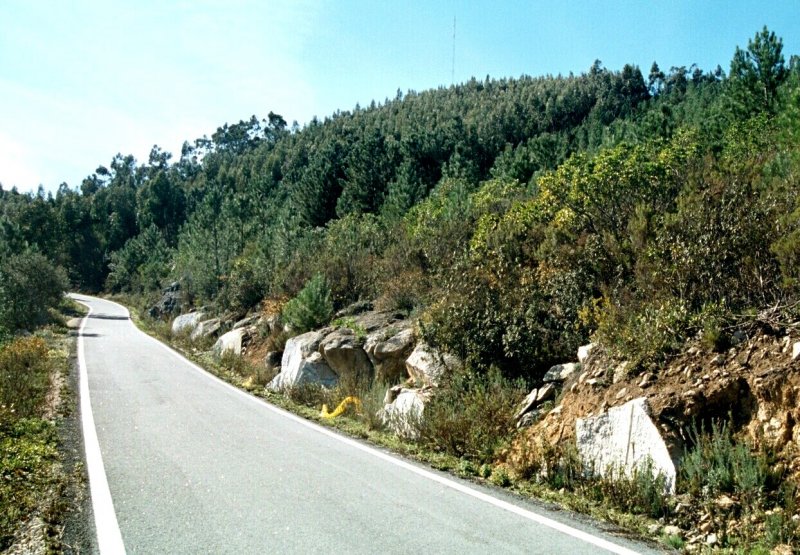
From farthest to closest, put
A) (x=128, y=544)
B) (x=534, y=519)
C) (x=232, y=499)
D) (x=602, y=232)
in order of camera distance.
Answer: (x=602, y=232) → (x=232, y=499) → (x=534, y=519) → (x=128, y=544)

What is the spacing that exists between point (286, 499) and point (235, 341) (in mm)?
16397

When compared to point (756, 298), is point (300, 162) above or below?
above

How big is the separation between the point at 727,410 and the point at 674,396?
0.50m

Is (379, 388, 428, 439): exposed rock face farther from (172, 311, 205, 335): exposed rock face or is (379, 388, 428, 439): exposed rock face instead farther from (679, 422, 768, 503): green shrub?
(172, 311, 205, 335): exposed rock face

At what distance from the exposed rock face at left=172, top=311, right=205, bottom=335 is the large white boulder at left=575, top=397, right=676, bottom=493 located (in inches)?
980

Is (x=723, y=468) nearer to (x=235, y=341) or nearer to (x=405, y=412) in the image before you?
(x=405, y=412)

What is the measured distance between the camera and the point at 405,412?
10.2 metres

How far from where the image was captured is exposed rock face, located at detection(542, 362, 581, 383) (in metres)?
8.62

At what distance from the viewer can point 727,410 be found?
245 inches

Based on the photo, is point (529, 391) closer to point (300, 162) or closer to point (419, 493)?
point (419, 493)

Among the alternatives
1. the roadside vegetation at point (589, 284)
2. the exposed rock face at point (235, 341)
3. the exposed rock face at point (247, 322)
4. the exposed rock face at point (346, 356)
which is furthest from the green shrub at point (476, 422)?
the exposed rock face at point (247, 322)

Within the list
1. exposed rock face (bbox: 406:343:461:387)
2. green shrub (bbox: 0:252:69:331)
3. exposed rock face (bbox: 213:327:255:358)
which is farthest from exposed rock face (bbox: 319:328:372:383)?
green shrub (bbox: 0:252:69:331)

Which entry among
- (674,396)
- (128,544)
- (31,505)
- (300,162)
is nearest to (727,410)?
(674,396)

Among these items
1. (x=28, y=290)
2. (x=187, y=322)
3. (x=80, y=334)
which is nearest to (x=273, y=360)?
(x=187, y=322)
